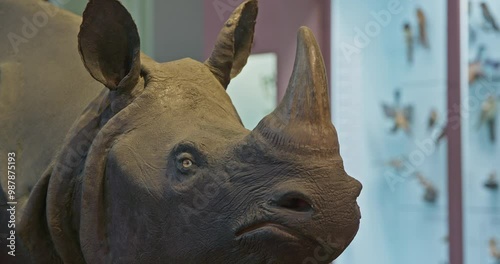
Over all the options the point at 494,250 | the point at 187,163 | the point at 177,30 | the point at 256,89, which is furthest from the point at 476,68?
the point at 187,163

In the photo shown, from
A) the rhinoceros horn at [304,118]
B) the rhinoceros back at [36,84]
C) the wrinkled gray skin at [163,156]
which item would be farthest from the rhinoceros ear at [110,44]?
the rhinoceros horn at [304,118]

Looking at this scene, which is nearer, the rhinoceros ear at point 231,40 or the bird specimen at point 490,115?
the rhinoceros ear at point 231,40

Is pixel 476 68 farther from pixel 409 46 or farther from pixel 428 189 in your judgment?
pixel 428 189

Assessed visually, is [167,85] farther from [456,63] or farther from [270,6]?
[456,63]

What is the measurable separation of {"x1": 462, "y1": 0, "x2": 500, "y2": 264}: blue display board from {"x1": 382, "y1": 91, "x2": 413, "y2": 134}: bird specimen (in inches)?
8.4

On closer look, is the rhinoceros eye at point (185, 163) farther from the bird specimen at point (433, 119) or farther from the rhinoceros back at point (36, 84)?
the bird specimen at point (433, 119)

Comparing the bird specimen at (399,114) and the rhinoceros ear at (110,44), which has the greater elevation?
the rhinoceros ear at (110,44)

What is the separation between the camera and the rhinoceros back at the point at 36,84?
1617 mm

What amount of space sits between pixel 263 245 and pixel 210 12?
1.24m

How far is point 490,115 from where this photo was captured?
2.85m

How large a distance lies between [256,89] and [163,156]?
3.93 ft

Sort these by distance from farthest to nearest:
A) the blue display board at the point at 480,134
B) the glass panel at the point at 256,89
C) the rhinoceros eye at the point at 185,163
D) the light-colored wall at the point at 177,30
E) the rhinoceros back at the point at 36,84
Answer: the blue display board at the point at 480,134
the glass panel at the point at 256,89
the light-colored wall at the point at 177,30
the rhinoceros back at the point at 36,84
the rhinoceros eye at the point at 185,163

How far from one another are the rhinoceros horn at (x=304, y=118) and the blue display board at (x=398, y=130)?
1.56 meters

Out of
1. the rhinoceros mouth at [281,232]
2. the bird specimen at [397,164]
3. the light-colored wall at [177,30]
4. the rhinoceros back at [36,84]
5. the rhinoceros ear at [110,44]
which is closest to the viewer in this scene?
the rhinoceros mouth at [281,232]
